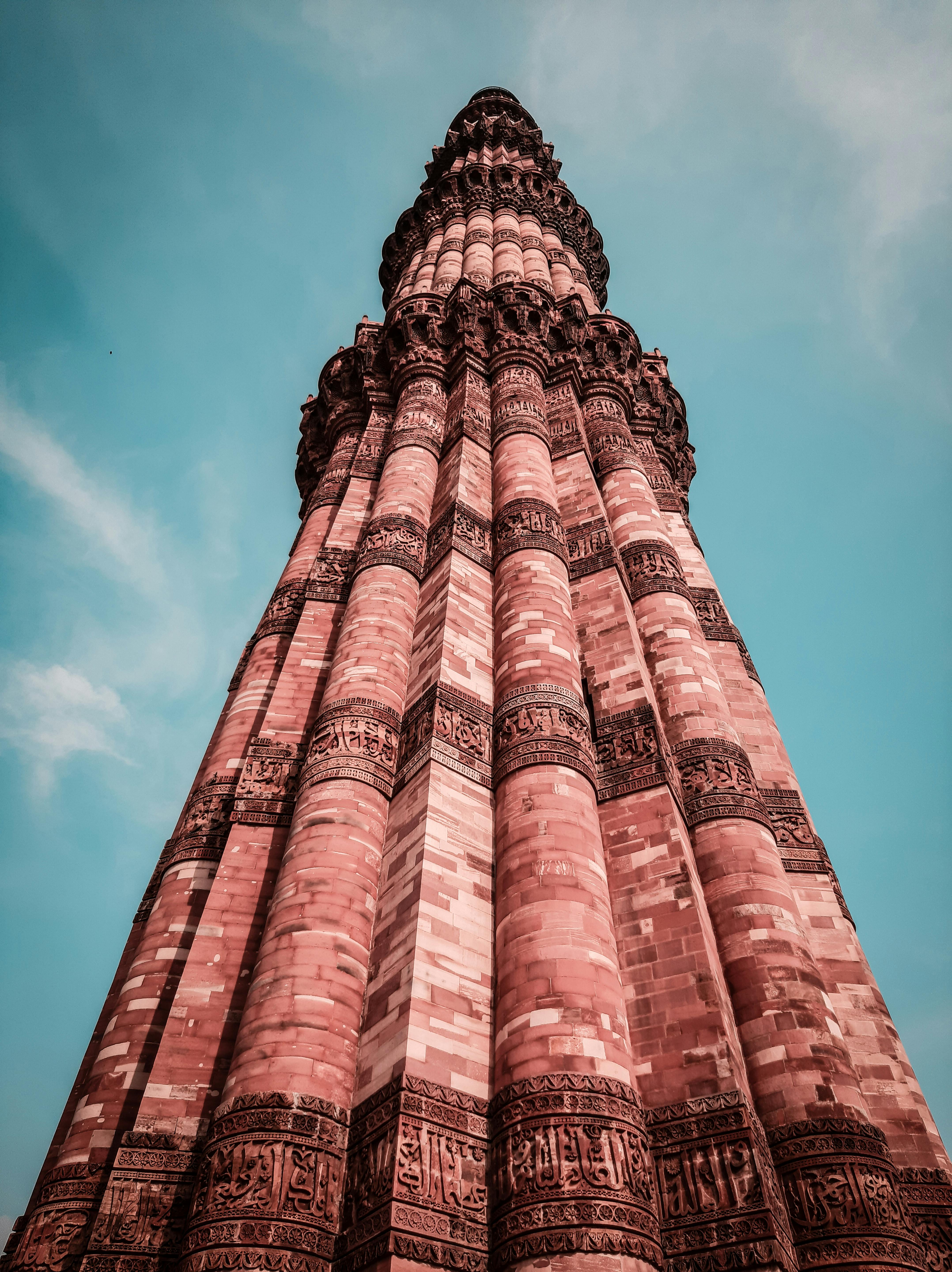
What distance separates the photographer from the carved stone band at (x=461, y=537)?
441 inches

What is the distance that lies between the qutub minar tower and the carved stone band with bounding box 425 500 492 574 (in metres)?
0.06

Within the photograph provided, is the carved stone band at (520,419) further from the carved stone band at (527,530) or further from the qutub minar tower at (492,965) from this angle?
the carved stone band at (527,530)

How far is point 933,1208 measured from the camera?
22.8 ft

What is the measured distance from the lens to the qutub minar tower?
220 inches

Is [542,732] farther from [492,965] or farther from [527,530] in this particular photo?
[527,530]

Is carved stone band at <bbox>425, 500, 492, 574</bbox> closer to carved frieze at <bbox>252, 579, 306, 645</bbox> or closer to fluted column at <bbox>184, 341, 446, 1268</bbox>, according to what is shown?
fluted column at <bbox>184, 341, 446, 1268</bbox>

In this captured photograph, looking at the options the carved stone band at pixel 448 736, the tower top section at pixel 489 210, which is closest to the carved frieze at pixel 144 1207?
the carved stone band at pixel 448 736

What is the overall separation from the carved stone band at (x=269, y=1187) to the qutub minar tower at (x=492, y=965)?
18 mm

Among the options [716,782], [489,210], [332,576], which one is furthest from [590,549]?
[489,210]

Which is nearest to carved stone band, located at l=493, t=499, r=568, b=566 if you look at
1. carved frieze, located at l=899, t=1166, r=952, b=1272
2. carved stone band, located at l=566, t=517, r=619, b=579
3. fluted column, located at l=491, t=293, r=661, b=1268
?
carved stone band, located at l=566, t=517, r=619, b=579

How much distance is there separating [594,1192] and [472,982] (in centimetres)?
168

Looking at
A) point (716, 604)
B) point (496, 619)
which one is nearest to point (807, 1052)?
point (496, 619)

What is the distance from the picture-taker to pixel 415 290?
19391 mm

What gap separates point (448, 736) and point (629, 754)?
1924 mm
